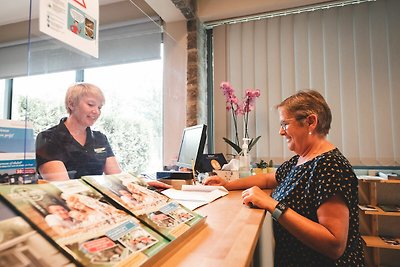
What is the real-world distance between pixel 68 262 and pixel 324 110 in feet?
3.47

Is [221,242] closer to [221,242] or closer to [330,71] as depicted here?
[221,242]

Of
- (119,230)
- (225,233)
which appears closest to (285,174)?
(225,233)

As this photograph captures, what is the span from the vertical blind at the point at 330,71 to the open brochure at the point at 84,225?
216 cm

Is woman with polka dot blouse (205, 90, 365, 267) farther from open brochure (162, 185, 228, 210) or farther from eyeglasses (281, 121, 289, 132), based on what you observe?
open brochure (162, 185, 228, 210)

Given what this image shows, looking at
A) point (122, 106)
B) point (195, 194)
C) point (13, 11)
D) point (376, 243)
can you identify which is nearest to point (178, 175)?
point (195, 194)

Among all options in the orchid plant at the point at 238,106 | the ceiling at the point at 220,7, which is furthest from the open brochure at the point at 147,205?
the ceiling at the point at 220,7

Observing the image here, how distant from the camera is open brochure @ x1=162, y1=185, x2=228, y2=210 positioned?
1.05 meters

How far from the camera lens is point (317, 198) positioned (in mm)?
934

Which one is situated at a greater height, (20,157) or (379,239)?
(20,157)

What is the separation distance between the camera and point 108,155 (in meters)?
1.78

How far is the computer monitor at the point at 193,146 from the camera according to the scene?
1622 millimetres

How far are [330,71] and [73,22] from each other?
221 centimetres

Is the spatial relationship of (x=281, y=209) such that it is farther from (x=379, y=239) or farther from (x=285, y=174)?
(x=379, y=239)

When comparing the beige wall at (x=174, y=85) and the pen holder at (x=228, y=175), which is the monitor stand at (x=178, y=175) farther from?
the beige wall at (x=174, y=85)
